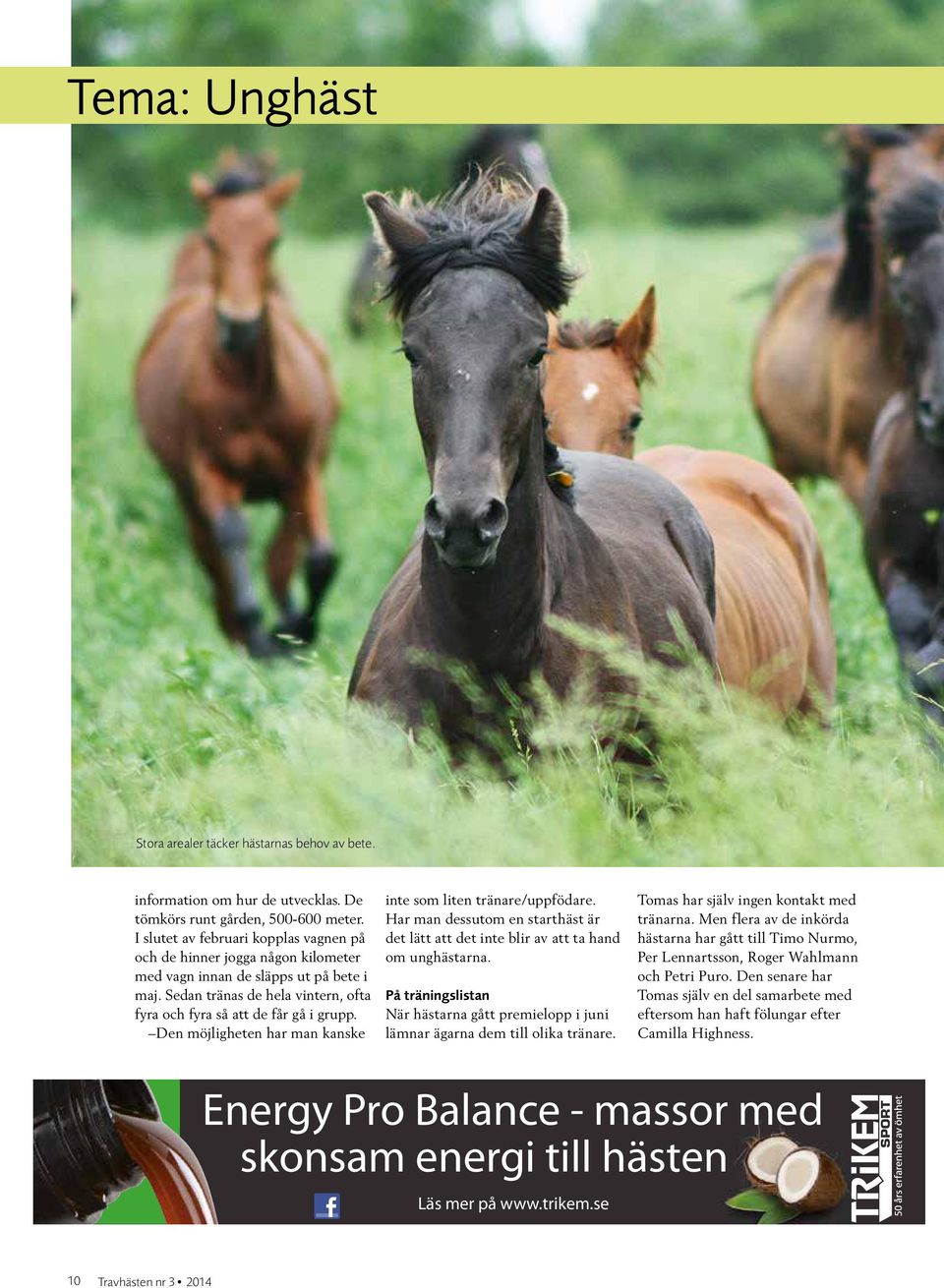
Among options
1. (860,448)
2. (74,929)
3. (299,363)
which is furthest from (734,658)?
(299,363)

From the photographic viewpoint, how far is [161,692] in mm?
6605

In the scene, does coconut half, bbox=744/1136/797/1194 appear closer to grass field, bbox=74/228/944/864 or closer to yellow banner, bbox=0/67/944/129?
grass field, bbox=74/228/944/864

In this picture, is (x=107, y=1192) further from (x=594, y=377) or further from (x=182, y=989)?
(x=594, y=377)

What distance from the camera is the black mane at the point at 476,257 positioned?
Result: 4.64m

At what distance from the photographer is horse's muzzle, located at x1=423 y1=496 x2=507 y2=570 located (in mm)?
4227

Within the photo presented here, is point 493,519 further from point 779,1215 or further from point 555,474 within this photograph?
point 779,1215

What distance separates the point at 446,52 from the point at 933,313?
4.45m

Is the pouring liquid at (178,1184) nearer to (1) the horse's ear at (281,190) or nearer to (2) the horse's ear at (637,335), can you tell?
(2) the horse's ear at (637,335)

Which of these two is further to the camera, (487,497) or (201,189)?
(201,189)

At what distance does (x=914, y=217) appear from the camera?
275 inches

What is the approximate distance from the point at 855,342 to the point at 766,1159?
19.7 feet

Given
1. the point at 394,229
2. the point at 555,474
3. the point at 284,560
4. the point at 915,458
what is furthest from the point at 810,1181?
the point at 284,560

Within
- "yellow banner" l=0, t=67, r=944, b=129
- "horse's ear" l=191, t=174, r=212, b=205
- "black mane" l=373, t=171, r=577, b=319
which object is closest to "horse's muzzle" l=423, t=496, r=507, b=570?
"black mane" l=373, t=171, r=577, b=319

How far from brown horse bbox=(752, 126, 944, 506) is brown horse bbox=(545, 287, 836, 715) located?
7.72ft
